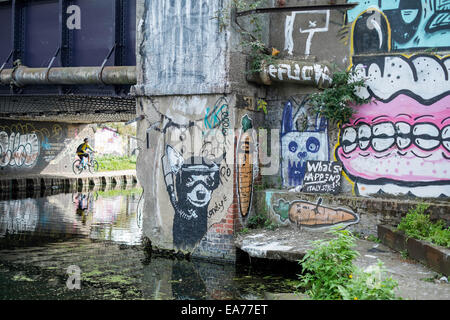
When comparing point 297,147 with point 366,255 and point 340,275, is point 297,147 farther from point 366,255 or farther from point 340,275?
point 340,275

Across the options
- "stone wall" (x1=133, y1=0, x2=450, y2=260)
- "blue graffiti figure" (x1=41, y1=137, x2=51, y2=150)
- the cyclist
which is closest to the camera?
"stone wall" (x1=133, y1=0, x2=450, y2=260)

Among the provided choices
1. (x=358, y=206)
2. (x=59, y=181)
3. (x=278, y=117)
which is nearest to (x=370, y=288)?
(x=358, y=206)

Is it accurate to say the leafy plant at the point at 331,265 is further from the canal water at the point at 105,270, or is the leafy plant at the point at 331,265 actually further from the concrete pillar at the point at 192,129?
the concrete pillar at the point at 192,129

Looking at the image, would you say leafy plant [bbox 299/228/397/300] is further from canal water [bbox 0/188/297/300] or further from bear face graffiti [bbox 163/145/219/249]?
bear face graffiti [bbox 163/145/219/249]

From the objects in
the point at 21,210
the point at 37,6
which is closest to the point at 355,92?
the point at 37,6

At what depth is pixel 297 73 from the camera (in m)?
10.1

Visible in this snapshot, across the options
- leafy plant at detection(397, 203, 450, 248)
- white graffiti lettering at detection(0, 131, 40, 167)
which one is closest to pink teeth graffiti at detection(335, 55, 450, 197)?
leafy plant at detection(397, 203, 450, 248)

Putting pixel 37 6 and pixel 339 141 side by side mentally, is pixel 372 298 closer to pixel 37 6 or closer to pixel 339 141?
pixel 339 141

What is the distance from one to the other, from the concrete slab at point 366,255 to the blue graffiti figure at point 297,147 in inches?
50.3

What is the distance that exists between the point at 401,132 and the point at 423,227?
8.27 ft

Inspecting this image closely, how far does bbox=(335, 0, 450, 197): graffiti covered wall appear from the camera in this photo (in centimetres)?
951

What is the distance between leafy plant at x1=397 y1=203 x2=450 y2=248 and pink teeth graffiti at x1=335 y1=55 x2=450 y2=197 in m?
1.17

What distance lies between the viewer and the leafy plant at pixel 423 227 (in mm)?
7211
